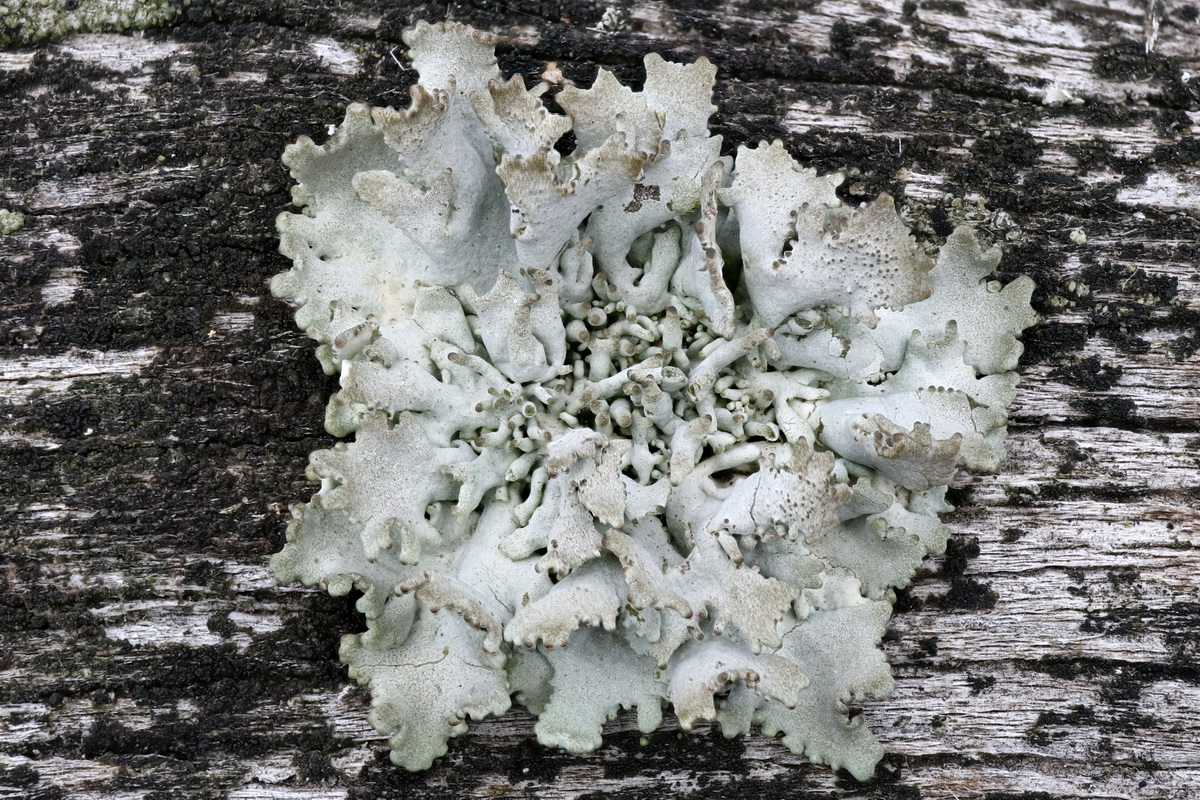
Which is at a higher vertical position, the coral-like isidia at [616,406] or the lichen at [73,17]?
the lichen at [73,17]

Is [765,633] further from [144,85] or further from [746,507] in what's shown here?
[144,85]

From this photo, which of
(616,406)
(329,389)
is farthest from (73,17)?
(616,406)

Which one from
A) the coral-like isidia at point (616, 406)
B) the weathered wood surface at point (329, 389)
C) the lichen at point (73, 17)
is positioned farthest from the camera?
the lichen at point (73, 17)

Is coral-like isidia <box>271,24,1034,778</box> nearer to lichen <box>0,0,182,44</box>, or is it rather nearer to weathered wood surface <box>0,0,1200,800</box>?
weathered wood surface <box>0,0,1200,800</box>

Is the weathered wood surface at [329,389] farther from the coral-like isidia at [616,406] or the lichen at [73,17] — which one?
the coral-like isidia at [616,406]

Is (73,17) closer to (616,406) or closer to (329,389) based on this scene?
(329,389)

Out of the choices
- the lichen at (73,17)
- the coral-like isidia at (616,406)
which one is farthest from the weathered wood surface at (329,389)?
the coral-like isidia at (616,406)
